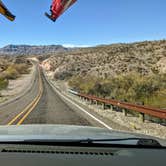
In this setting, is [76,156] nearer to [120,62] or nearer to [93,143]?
[93,143]

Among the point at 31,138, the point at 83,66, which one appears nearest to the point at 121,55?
the point at 83,66

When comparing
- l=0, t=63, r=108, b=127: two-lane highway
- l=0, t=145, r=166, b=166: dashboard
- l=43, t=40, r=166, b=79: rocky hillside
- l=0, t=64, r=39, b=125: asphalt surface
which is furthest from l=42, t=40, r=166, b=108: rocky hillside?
l=0, t=145, r=166, b=166: dashboard

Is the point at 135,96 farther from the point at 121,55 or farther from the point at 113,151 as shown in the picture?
the point at 121,55

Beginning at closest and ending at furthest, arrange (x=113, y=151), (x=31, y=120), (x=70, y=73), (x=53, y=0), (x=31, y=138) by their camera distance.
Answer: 1. (x=113, y=151)
2. (x=31, y=138)
3. (x=53, y=0)
4. (x=31, y=120)
5. (x=70, y=73)

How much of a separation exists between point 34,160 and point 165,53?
99414 mm

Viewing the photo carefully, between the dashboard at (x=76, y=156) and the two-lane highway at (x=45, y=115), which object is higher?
the dashboard at (x=76, y=156)

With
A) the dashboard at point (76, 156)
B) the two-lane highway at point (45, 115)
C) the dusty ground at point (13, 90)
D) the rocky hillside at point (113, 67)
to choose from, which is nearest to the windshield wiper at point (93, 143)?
the dashboard at point (76, 156)

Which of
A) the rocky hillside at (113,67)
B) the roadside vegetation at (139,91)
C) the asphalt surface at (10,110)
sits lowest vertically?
the asphalt surface at (10,110)

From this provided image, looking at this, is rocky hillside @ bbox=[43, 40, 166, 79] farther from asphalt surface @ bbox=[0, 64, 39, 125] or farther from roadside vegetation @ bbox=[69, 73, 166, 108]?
asphalt surface @ bbox=[0, 64, 39, 125]

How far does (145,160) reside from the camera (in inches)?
126

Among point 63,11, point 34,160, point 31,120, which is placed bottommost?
point 31,120

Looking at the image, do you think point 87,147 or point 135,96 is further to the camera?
point 135,96

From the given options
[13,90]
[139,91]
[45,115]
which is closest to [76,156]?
[45,115]

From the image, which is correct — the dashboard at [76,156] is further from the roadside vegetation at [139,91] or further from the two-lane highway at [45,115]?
the roadside vegetation at [139,91]
